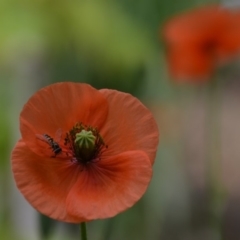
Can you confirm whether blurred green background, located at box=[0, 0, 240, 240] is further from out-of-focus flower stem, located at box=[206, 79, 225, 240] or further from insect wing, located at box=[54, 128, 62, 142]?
insect wing, located at box=[54, 128, 62, 142]

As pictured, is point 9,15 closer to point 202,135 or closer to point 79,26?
point 79,26

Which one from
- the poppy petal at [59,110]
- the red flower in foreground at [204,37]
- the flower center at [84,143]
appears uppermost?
the red flower in foreground at [204,37]

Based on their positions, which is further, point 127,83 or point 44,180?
point 127,83

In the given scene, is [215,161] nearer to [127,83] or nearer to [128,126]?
[127,83]

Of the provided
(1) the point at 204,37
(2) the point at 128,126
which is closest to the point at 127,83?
(1) the point at 204,37

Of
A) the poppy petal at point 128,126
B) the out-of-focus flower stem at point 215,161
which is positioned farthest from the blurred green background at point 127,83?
the poppy petal at point 128,126

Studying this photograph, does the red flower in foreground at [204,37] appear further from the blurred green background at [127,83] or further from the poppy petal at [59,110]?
the poppy petal at [59,110]

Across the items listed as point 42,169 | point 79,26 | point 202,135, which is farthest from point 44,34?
point 42,169
